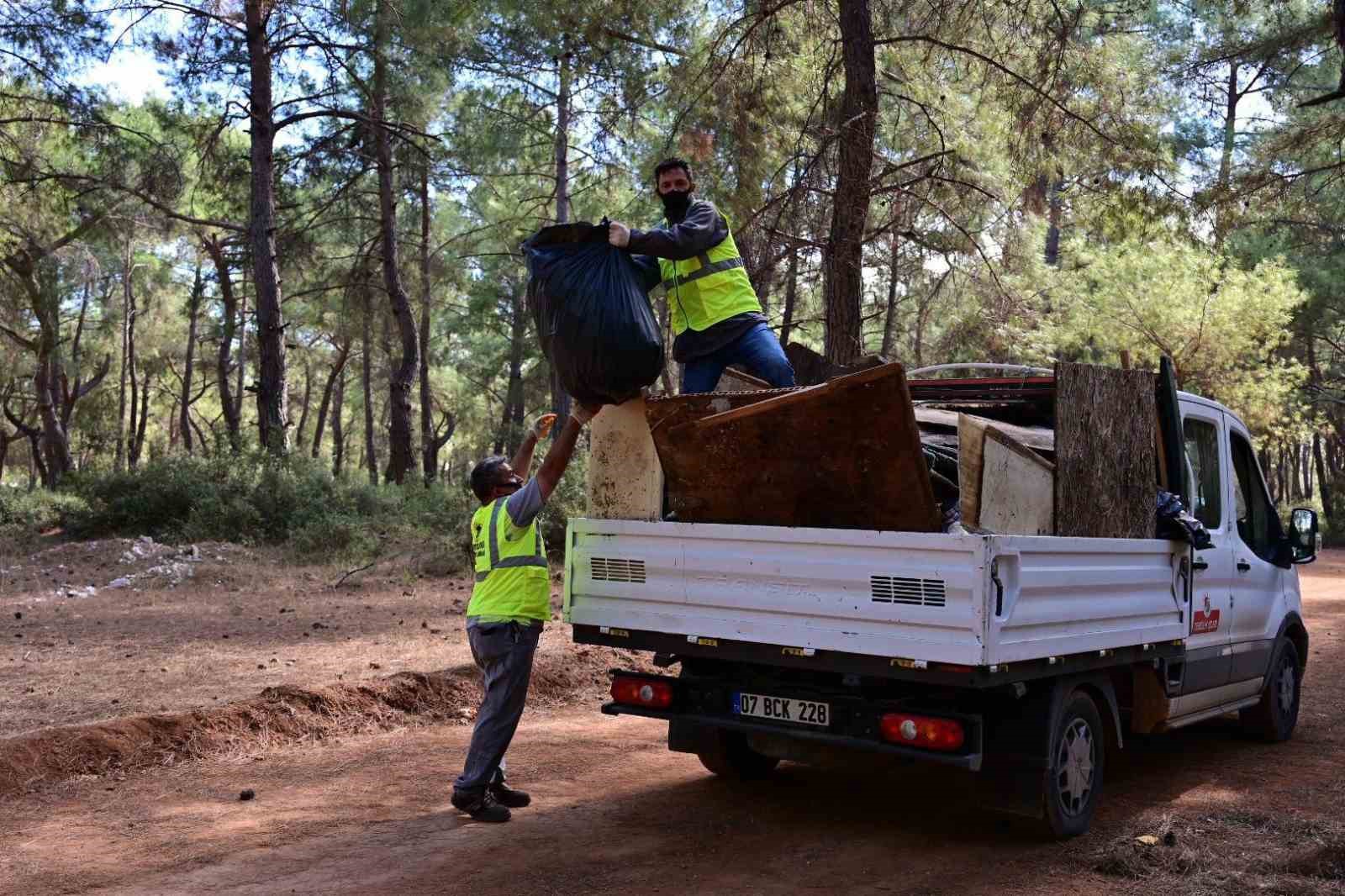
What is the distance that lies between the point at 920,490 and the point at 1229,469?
10.3 ft

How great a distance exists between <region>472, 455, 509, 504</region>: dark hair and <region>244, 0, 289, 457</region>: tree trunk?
46.4 ft

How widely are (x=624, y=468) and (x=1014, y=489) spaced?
1805 mm

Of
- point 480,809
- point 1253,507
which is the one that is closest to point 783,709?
point 480,809

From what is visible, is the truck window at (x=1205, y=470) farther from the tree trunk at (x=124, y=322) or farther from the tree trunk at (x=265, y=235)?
the tree trunk at (x=124, y=322)

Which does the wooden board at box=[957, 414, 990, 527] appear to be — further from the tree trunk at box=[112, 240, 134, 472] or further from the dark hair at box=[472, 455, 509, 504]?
the tree trunk at box=[112, 240, 134, 472]

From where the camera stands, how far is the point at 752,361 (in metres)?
6.07

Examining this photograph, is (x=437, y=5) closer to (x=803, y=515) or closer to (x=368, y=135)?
(x=368, y=135)

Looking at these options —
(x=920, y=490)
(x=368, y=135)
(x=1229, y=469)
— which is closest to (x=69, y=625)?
(x=920, y=490)

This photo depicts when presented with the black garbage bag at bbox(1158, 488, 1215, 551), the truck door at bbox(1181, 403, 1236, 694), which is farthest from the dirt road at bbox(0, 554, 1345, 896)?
the black garbage bag at bbox(1158, 488, 1215, 551)

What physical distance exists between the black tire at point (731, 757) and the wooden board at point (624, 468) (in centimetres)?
124

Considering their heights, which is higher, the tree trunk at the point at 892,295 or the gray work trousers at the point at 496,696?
the tree trunk at the point at 892,295

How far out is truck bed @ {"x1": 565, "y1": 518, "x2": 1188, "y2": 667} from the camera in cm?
447

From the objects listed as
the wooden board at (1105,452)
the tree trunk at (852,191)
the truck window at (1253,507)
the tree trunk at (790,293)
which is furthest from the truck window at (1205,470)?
the tree trunk at (790,293)

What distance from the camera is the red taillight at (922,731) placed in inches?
185
